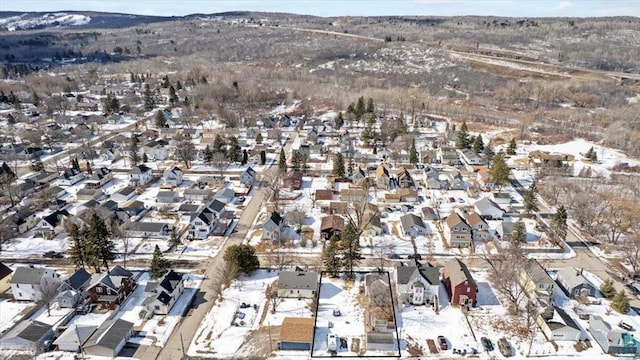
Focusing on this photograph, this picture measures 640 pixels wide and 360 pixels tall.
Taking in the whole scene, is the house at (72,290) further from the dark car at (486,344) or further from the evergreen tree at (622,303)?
the evergreen tree at (622,303)

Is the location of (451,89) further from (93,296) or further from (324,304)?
(93,296)

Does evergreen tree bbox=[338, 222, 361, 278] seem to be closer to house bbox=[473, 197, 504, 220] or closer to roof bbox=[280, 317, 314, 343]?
roof bbox=[280, 317, 314, 343]

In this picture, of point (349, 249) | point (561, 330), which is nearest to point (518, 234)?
point (561, 330)

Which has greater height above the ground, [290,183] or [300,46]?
[300,46]

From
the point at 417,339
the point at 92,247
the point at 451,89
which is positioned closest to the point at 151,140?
the point at 92,247

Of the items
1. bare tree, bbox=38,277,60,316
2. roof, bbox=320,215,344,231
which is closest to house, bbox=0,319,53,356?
bare tree, bbox=38,277,60,316

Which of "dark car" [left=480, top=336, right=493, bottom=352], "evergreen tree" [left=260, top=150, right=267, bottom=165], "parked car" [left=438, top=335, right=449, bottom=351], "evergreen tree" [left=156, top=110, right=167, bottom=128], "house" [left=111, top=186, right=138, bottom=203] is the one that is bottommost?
"dark car" [left=480, top=336, right=493, bottom=352]
